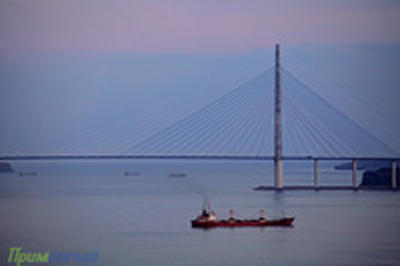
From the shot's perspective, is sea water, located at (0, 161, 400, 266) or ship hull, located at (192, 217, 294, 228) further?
ship hull, located at (192, 217, 294, 228)

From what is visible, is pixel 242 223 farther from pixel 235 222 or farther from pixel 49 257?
pixel 49 257

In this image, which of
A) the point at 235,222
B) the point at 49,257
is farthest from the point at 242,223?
the point at 49,257

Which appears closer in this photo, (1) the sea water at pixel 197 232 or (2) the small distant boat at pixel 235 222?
(1) the sea water at pixel 197 232

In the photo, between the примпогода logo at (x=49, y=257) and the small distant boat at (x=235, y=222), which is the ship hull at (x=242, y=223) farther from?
the примпогода logo at (x=49, y=257)

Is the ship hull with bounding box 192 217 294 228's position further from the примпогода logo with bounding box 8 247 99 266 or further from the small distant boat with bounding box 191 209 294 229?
the примпогода logo with bounding box 8 247 99 266

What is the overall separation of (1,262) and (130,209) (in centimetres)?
1916

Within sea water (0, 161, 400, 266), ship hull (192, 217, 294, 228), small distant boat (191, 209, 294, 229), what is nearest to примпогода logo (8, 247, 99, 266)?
sea water (0, 161, 400, 266)

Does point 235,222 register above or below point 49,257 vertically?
above

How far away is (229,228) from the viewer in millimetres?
36438

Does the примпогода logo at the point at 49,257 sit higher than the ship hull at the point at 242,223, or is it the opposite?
the ship hull at the point at 242,223

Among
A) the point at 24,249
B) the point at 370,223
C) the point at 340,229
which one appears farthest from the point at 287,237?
the point at 24,249

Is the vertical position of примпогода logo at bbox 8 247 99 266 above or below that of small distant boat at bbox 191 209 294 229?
below

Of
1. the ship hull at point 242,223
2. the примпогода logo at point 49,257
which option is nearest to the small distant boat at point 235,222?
the ship hull at point 242,223

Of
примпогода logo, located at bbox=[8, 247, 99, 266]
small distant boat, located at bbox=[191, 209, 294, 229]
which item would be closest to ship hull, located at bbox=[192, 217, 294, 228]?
small distant boat, located at bbox=[191, 209, 294, 229]
